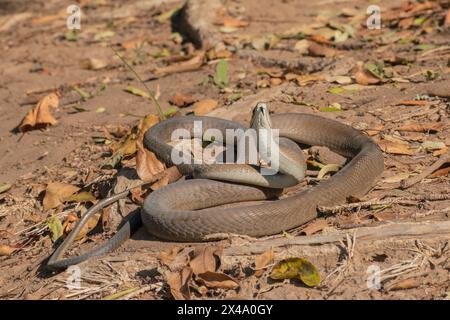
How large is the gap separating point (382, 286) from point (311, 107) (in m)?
2.87

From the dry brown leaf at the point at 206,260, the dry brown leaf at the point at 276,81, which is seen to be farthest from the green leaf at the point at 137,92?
the dry brown leaf at the point at 206,260

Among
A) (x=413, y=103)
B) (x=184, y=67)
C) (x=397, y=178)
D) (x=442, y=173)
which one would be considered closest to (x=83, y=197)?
(x=397, y=178)

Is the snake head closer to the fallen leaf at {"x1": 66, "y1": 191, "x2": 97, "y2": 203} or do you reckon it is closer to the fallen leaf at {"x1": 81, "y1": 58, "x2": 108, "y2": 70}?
the fallen leaf at {"x1": 66, "y1": 191, "x2": 97, "y2": 203}

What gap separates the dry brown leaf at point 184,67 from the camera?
845cm

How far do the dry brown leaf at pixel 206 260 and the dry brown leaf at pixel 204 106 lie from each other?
9.09 ft

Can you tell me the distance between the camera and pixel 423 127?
582cm

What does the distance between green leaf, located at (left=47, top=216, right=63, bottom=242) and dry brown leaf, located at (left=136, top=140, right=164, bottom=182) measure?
2.33 feet

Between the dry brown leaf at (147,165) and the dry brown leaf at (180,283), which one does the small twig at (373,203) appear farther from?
the dry brown leaf at (147,165)

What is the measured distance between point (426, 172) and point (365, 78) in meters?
2.06

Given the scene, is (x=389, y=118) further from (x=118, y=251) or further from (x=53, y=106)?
(x=53, y=106)

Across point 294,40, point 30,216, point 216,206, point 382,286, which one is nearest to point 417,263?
point 382,286

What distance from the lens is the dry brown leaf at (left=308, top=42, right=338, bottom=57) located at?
7988mm

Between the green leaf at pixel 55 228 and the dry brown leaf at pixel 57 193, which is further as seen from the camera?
the dry brown leaf at pixel 57 193

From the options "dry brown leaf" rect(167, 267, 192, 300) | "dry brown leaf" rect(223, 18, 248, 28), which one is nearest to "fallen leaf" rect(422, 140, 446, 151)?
"dry brown leaf" rect(167, 267, 192, 300)
